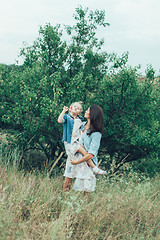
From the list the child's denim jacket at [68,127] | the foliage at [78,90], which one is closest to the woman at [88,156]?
the child's denim jacket at [68,127]

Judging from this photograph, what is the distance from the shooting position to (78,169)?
3.57 meters

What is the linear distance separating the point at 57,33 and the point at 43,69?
1221mm

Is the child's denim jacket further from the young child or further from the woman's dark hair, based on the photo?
the woman's dark hair

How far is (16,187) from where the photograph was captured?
336 cm

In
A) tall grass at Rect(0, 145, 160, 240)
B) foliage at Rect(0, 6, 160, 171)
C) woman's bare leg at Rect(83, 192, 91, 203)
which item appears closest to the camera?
tall grass at Rect(0, 145, 160, 240)

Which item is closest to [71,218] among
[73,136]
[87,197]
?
[87,197]

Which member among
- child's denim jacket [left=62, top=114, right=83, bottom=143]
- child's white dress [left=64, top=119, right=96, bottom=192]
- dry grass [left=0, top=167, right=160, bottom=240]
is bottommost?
dry grass [left=0, top=167, right=160, bottom=240]

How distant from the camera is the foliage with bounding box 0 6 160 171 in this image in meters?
6.73

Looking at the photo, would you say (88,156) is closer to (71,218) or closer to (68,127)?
(68,127)

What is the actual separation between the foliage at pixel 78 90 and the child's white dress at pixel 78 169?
282 centimetres

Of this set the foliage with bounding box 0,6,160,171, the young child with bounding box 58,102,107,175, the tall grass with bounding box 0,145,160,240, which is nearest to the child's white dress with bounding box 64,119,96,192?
the young child with bounding box 58,102,107,175

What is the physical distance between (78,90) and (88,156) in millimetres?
3664

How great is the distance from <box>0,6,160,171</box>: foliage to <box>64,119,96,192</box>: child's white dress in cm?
282

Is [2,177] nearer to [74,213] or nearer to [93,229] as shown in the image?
[74,213]
